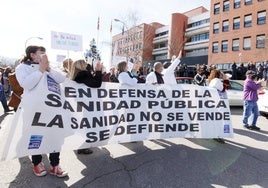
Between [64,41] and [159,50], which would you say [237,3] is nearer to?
[159,50]

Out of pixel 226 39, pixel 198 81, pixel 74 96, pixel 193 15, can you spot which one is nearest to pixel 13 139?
pixel 74 96

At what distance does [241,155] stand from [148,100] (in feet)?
6.91

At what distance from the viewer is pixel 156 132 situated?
5.20 m

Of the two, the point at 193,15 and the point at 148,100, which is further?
the point at 193,15

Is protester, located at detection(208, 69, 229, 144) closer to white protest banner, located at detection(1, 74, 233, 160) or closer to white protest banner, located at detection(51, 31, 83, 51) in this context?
white protest banner, located at detection(1, 74, 233, 160)

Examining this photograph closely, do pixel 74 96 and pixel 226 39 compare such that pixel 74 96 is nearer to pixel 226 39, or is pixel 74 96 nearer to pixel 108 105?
pixel 108 105

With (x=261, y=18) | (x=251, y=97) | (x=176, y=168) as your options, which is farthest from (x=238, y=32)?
(x=176, y=168)

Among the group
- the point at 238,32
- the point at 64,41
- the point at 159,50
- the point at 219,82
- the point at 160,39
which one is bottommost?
the point at 219,82

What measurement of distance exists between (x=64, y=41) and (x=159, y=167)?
5064 mm

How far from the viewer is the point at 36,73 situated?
3797 mm

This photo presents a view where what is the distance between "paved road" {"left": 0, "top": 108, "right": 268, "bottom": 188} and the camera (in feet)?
13.0

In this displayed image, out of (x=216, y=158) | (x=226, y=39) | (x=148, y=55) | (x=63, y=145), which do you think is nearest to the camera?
(x=63, y=145)

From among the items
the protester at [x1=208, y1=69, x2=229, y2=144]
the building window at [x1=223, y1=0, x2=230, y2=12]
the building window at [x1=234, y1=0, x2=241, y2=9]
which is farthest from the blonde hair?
the building window at [x1=223, y1=0, x2=230, y2=12]

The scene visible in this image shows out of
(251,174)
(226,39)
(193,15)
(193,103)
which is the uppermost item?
(193,15)
